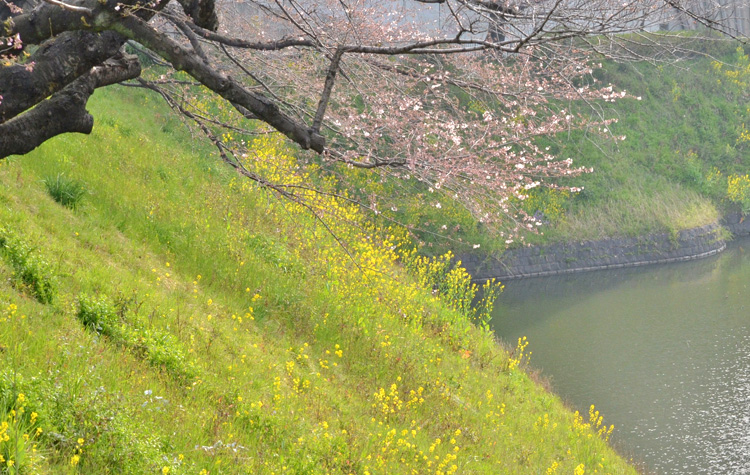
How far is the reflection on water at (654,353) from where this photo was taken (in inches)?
432

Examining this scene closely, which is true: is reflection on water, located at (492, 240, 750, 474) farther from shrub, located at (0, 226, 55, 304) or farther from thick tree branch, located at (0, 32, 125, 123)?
thick tree branch, located at (0, 32, 125, 123)

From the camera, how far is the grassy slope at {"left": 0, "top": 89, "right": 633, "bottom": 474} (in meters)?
4.45

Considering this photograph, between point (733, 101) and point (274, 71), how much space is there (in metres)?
32.2

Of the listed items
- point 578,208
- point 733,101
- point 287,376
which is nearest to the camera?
point 287,376

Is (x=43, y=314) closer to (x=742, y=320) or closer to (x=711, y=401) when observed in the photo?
(x=711, y=401)

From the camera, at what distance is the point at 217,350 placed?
21.1ft

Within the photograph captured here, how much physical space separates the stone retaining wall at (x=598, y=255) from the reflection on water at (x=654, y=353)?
90 centimetres

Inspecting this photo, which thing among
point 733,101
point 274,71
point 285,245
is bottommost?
point 285,245

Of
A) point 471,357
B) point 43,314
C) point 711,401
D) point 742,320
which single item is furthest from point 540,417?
point 742,320

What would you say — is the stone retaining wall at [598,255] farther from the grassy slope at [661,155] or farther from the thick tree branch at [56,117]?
the thick tree branch at [56,117]

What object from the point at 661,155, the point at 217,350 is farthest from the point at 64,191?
the point at 661,155

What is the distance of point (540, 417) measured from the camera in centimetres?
965

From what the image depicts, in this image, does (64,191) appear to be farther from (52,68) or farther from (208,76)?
(208,76)

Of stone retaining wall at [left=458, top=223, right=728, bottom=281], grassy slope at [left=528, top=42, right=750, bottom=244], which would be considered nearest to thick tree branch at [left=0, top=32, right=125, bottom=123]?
stone retaining wall at [left=458, top=223, right=728, bottom=281]
